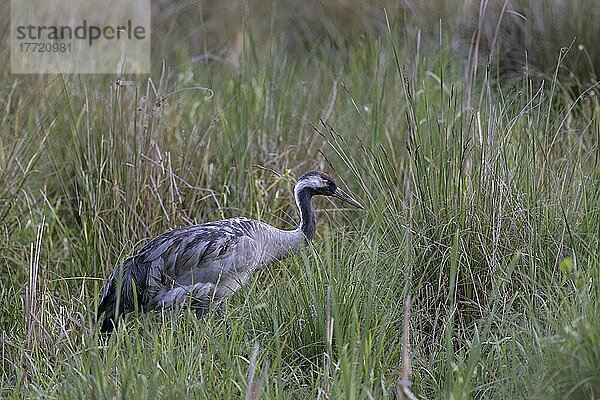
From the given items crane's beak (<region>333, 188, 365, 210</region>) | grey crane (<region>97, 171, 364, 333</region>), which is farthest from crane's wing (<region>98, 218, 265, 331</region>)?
crane's beak (<region>333, 188, 365, 210</region>)

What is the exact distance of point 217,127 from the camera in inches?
237

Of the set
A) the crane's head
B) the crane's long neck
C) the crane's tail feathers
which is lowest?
the crane's tail feathers

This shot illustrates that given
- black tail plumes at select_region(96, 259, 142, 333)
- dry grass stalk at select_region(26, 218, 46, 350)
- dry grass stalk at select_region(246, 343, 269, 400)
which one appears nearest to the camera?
dry grass stalk at select_region(246, 343, 269, 400)

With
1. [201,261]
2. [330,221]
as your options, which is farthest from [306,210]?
[201,261]

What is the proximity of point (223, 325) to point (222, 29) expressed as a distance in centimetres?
546

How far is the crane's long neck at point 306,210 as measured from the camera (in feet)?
17.1

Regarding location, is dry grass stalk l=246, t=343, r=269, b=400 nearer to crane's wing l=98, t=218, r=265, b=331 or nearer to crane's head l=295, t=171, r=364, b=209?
crane's wing l=98, t=218, r=265, b=331

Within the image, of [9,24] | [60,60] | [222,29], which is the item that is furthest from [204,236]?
[222,29]

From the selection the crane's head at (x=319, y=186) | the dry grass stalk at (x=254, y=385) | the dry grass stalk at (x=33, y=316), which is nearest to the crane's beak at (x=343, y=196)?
the crane's head at (x=319, y=186)

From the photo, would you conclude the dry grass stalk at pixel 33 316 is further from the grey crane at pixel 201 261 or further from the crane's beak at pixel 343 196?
the crane's beak at pixel 343 196

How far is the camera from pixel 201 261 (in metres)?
5.09

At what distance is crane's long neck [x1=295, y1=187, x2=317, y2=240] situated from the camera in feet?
17.1

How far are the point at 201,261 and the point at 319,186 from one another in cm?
69

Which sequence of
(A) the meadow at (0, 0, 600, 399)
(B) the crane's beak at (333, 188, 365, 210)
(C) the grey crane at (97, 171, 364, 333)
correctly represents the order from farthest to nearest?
(B) the crane's beak at (333, 188, 365, 210) → (C) the grey crane at (97, 171, 364, 333) → (A) the meadow at (0, 0, 600, 399)
